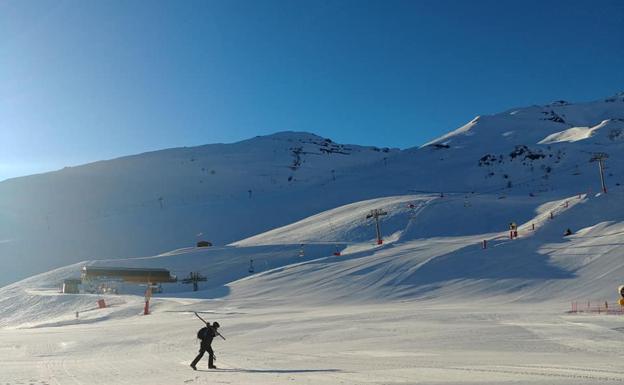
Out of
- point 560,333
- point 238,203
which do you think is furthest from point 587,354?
Result: point 238,203

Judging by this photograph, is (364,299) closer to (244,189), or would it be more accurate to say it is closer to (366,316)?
(366,316)

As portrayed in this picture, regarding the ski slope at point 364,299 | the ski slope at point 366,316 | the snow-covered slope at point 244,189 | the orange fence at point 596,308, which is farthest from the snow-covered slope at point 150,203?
the orange fence at point 596,308

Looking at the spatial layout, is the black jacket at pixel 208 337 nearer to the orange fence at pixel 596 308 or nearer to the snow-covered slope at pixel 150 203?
the orange fence at pixel 596 308

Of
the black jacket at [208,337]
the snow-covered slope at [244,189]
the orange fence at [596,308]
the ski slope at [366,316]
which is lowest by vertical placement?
the orange fence at [596,308]

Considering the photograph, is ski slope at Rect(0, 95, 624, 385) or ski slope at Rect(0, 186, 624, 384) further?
ski slope at Rect(0, 95, 624, 385)

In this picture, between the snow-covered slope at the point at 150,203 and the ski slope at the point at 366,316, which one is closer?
the ski slope at the point at 366,316

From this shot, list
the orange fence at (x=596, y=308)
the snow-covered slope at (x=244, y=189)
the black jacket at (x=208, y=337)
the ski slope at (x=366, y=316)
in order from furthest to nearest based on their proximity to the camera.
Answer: the snow-covered slope at (x=244, y=189), the orange fence at (x=596, y=308), the black jacket at (x=208, y=337), the ski slope at (x=366, y=316)

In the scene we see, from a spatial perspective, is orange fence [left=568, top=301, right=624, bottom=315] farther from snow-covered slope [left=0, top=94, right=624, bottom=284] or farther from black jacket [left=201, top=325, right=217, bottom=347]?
snow-covered slope [left=0, top=94, right=624, bottom=284]

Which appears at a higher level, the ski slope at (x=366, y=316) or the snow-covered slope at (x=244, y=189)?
the snow-covered slope at (x=244, y=189)

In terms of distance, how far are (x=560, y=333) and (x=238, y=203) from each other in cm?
8433

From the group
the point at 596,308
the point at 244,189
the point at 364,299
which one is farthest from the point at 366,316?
the point at 244,189

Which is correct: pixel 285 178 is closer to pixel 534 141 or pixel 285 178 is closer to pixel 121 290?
pixel 534 141

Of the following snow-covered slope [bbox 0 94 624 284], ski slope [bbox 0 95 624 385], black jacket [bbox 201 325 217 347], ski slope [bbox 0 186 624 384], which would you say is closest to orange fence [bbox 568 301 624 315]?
ski slope [bbox 0 95 624 385]

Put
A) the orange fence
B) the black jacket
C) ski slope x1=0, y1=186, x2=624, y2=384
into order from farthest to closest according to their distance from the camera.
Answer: the orange fence < the black jacket < ski slope x1=0, y1=186, x2=624, y2=384
